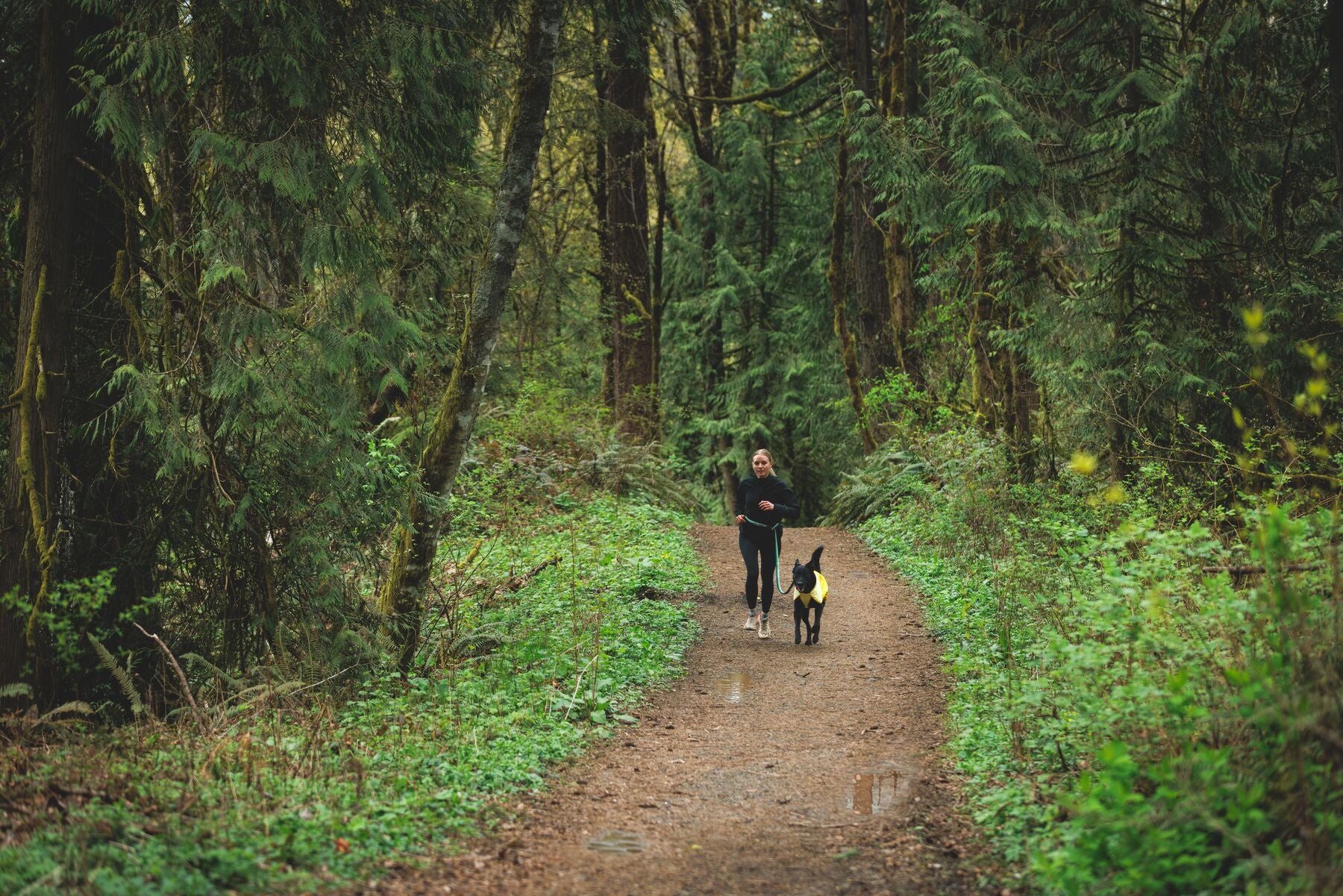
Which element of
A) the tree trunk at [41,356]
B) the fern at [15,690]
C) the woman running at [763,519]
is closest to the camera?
the fern at [15,690]

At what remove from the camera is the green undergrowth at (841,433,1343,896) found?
3537 millimetres

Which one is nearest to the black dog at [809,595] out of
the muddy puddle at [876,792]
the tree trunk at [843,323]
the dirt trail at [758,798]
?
the dirt trail at [758,798]

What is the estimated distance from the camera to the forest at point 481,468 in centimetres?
428

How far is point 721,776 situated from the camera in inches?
244

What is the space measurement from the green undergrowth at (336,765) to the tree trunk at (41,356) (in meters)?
1.13

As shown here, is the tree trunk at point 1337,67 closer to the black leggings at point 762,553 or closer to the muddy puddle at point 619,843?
the black leggings at point 762,553

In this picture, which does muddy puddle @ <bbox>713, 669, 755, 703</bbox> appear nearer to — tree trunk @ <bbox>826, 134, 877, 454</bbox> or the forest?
the forest

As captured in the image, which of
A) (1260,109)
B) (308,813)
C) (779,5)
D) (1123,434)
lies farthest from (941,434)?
(308,813)

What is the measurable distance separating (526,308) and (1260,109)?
10.9 m

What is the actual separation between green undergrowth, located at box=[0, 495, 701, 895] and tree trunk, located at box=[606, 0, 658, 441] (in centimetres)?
1056

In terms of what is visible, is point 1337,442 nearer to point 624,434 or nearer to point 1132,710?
point 1132,710

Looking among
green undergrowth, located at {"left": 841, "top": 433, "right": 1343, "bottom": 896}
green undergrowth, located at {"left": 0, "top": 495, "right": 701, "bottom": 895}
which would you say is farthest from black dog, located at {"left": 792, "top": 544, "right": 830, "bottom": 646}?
green undergrowth, located at {"left": 841, "top": 433, "right": 1343, "bottom": 896}

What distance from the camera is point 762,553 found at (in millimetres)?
10211

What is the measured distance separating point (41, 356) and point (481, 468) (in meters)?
9.69
